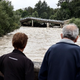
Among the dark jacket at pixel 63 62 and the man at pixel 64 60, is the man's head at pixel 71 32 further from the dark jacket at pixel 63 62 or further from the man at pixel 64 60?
the dark jacket at pixel 63 62

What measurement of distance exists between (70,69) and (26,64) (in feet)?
1.66

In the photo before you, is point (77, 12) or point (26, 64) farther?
point (77, 12)

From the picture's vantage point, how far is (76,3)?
31.0m

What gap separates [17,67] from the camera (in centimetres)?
170

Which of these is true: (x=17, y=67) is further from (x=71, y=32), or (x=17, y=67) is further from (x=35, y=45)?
(x=35, y=45)

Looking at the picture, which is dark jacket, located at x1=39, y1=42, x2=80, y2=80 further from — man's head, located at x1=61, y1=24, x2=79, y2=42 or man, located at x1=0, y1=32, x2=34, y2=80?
man, located at x1=0, y1=32, x2=34, y2=80

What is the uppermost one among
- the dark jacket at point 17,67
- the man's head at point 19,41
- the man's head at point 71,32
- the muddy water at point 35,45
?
the man's head at point 71,32

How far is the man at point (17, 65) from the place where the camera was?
168 centimetres

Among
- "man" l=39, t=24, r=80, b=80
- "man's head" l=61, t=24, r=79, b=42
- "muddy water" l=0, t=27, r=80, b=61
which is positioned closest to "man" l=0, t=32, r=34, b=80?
"man" l=39, t=24, r=80, b=80

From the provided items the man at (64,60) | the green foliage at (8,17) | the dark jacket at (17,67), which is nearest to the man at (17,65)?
the dark jacket at (17,67)

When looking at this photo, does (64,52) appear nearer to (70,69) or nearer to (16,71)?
(70,69)

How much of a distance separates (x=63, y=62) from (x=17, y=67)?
55 cm

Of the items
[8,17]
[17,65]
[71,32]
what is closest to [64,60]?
[71,32]

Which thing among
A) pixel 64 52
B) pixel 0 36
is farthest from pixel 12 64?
pixel 0 36
